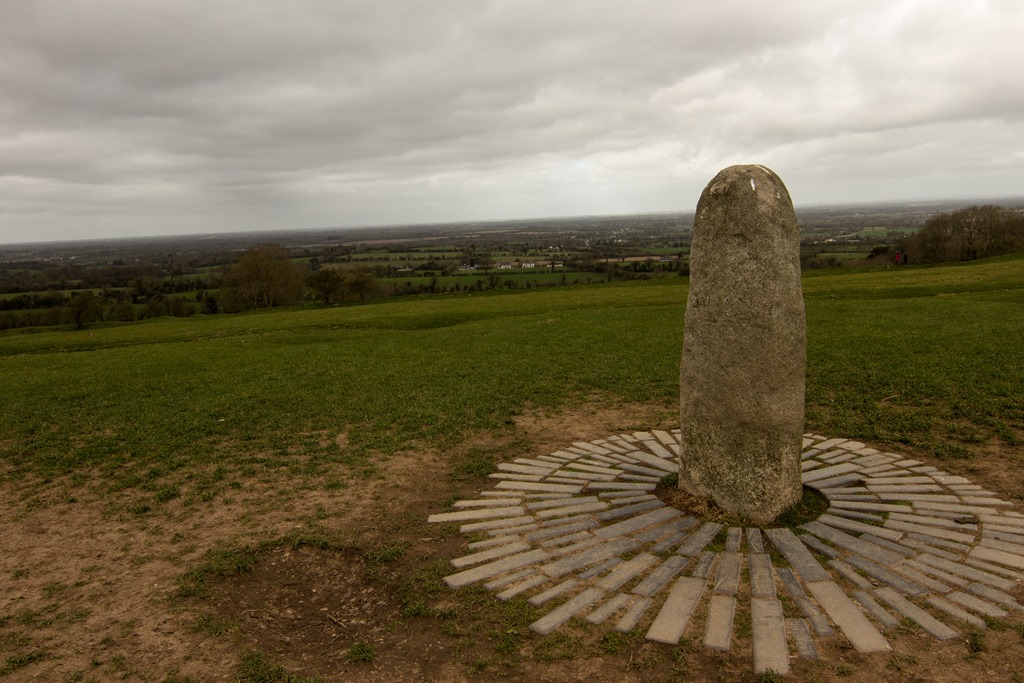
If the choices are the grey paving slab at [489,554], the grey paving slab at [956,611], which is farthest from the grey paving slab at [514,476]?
the grey paving slab at [956,611]

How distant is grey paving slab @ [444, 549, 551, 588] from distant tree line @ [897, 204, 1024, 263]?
6747cm

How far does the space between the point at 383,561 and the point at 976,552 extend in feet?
15.9

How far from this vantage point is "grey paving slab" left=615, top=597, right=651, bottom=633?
164 inches

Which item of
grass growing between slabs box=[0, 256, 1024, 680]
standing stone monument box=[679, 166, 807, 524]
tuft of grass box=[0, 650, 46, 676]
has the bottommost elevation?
tuft of grass box=[0, 650, 46, 676]

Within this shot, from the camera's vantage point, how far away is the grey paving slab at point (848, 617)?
12.7 ft

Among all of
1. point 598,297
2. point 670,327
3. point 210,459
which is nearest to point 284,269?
point 598,297

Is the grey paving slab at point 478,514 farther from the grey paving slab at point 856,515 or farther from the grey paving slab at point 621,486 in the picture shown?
the grey paving slab at point 856,515

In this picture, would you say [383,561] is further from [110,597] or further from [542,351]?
[542,351]

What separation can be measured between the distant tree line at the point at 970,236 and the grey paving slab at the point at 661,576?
6698cm

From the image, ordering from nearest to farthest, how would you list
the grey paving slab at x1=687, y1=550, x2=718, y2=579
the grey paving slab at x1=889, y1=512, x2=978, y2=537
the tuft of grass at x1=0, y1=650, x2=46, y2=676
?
the tuft of grass at x1=0, y1=650, x2=46, y2=676 < the grey paving slab at x1=687, y1=550, x2=718, y2=579 < the grey paving slab at x1=889, y1=512, x2=978, y2=537

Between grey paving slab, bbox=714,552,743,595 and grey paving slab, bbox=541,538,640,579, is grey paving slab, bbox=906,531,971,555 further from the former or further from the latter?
grey paving slab, bbox=541,538,640,579

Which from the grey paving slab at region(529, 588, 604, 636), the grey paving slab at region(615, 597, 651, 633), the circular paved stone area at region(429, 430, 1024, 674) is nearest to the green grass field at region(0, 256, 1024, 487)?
the circular paved stone area at region(429, 430, 1024, 674)

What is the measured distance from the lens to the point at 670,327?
711 inches

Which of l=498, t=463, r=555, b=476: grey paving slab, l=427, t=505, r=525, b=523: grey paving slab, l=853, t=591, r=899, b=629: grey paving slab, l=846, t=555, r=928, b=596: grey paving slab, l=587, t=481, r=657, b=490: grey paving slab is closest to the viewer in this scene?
l=853, t=591, r=899, b=629: grey paving slab
